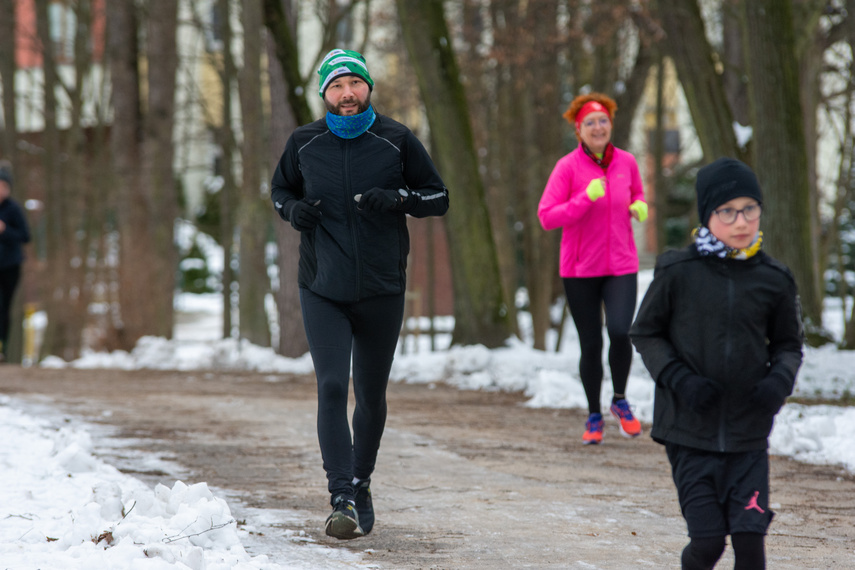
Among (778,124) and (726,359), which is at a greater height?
(778,124)

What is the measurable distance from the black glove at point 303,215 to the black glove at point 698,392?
72.1 inches

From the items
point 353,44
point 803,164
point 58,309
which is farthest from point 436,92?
point 353,44

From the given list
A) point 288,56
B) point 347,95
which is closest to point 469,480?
point 347,95

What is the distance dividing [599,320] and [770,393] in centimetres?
363

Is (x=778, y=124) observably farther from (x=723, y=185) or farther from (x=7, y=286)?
(x=7, y=286)

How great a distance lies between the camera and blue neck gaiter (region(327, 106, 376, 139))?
4.65 meters

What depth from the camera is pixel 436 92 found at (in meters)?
12.9

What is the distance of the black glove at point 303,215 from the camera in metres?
4.52

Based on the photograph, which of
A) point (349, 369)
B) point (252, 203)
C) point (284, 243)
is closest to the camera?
point (349, 369)

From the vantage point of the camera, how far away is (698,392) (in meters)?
3.34

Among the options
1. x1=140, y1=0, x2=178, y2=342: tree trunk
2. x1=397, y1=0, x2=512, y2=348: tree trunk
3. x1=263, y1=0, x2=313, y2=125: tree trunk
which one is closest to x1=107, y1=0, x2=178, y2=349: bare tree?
x1=140, y1=0, x2=178, y2=342: tree trunk

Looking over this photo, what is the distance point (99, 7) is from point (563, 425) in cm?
2071

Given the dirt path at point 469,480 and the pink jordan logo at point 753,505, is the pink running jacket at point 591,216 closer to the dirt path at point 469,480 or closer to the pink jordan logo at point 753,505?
the dirt path at point 469,480

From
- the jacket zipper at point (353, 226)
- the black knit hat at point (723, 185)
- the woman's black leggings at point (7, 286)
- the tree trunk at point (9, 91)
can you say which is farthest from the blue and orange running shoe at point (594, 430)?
the tree trunk at point (9, 91)
